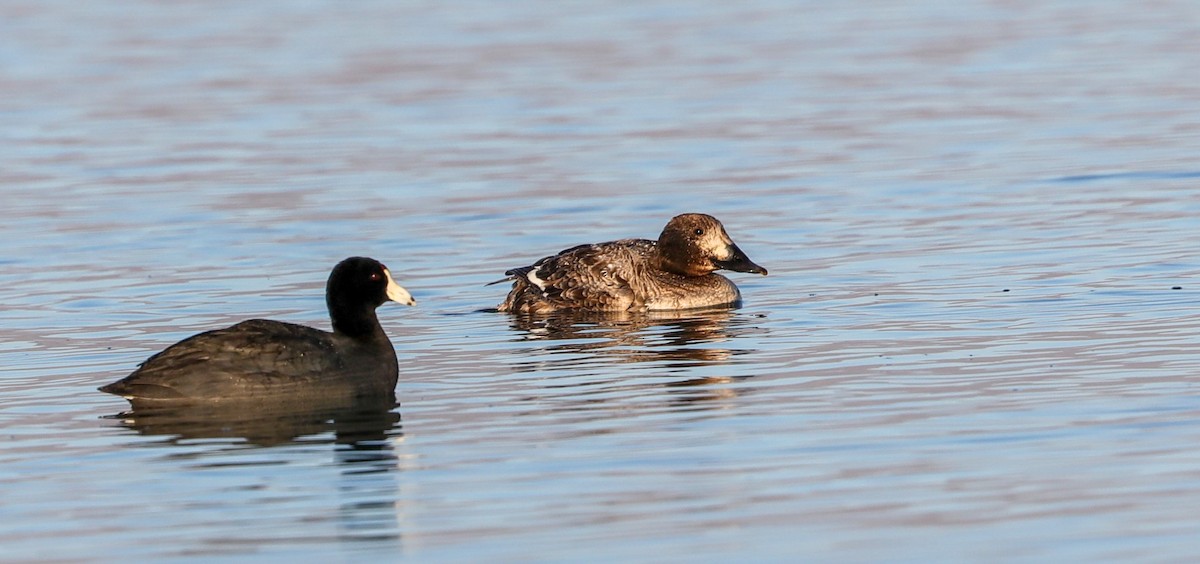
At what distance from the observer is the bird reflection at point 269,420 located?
482 inches

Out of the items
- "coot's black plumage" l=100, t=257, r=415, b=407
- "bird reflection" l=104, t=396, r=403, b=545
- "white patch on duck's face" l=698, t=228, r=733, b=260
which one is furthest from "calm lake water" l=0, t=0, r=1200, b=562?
"white patch on duck's face" l=698, t=228, r=733, b=260

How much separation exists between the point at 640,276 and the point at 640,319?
0.67 metres

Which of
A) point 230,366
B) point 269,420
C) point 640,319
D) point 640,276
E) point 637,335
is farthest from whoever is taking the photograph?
point 640,276

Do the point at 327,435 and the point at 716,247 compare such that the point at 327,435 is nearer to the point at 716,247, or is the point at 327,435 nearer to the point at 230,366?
the point at 230,366

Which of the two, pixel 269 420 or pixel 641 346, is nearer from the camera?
pixel 269 420

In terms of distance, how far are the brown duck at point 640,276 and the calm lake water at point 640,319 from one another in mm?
412

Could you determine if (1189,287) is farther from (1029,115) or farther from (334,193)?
(1029,115)

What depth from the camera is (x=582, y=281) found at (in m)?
18.3

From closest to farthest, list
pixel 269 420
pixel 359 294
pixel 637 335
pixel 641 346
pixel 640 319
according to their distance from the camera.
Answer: pixel 269 420
pixel 359 294
pixel 641 346
pixel 637 335
pixel 640 319

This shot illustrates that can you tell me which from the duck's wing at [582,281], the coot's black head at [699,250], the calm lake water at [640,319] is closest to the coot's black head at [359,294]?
the calm lake water at [640,319]

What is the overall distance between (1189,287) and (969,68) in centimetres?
2310

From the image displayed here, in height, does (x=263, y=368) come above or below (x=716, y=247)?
above

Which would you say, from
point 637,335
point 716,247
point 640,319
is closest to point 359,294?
point 637,335

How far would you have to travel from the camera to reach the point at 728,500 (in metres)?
10.1
